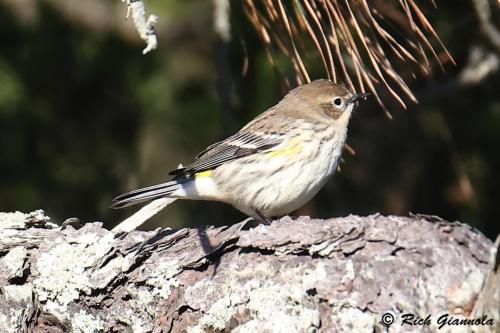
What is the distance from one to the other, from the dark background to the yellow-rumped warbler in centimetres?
17

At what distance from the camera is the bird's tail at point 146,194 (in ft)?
14.9

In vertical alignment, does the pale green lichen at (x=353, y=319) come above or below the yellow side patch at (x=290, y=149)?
below

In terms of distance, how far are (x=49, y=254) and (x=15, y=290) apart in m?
0.20

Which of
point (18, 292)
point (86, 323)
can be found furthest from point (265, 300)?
point (18, 292)

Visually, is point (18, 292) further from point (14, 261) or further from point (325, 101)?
point (325, 101)

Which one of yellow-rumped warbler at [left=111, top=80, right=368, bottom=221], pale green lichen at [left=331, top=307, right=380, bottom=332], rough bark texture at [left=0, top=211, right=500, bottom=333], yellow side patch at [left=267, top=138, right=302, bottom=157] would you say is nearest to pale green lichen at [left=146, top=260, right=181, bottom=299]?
rough bark texture at [left=0, top=211, right=500, bottom=333]

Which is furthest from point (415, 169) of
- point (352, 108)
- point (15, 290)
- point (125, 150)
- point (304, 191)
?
point (15, 290)

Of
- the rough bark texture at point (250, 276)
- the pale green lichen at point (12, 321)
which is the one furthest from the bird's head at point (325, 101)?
the pale green lichen at point (12, 321)

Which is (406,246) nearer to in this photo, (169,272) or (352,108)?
(169,272)

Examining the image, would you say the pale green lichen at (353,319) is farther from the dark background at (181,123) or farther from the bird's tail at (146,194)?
the dark background at (181,123)

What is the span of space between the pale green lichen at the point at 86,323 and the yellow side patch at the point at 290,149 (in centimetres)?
194

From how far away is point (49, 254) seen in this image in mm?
3570

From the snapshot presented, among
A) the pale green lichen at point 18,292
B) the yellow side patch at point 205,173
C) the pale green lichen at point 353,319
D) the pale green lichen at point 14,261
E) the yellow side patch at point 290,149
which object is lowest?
the pale green lichen at point 353,319

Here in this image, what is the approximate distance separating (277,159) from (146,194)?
83 centimetres
